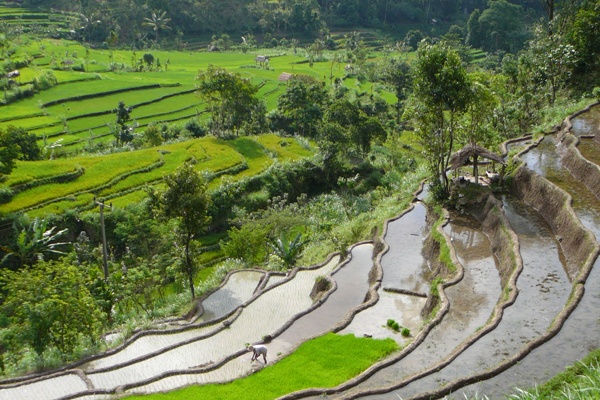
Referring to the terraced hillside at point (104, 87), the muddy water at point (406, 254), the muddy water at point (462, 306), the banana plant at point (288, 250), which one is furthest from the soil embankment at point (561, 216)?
the terraced hillside at point (104, 87)

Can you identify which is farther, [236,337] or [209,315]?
[209,315]

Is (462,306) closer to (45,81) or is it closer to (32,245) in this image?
(32,245)

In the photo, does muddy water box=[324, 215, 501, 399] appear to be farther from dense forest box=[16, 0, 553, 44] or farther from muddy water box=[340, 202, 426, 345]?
dense forest box=[16, 0, 553, 44]

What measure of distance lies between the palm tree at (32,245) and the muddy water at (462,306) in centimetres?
1932

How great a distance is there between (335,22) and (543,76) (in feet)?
275

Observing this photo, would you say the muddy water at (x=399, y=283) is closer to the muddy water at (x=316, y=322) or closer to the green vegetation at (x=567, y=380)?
the muddy water at (x=316, y=322)

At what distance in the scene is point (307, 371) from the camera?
1633 cm

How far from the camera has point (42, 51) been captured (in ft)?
255

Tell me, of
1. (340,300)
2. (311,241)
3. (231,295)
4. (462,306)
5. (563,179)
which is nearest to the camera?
(462,306)

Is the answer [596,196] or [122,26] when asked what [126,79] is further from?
[596,196]

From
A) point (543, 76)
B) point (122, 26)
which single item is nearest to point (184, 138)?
point (543, 76)

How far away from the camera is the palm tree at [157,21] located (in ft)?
334

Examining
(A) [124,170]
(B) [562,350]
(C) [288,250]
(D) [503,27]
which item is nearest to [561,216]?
(B) [562,350]

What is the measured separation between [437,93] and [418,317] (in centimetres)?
995
